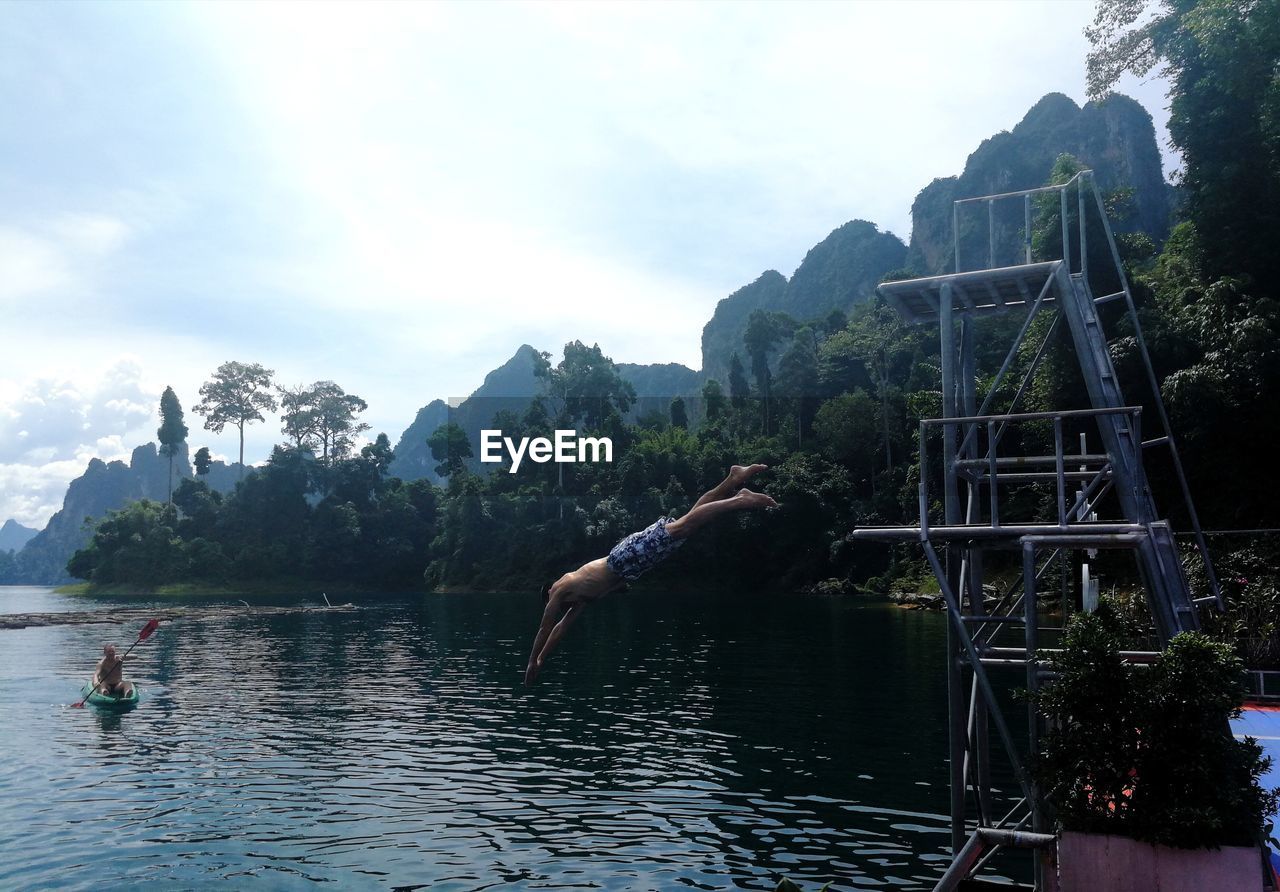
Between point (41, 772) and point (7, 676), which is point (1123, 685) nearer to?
point (41, 772)

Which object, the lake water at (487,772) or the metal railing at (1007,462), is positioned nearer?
the metal railing at (1007,462)

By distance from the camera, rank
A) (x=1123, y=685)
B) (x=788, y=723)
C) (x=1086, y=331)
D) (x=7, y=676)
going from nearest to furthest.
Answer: (x=1123, y=685), (x=1086, y=331), (x=788, y=723), (x=7, y=676)

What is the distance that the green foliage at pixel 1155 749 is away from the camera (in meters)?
10.8

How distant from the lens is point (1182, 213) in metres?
55.1

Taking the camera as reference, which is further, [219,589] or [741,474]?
[219,589]

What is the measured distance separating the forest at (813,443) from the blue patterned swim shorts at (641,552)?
24809 mm

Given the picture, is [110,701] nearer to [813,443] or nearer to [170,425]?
[813,443]

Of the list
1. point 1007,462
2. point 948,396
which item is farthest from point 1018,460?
point 948,396

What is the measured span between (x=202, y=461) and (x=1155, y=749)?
16513 cm

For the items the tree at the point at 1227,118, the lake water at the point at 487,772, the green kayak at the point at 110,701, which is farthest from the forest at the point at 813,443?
the green kayak at the point at 110,701

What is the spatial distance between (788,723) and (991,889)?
1639 centimetres

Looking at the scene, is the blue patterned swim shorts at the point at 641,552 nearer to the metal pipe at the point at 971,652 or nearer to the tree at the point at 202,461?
the metal pipe at the point at 971,652

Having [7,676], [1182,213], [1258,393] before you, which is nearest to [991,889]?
[1258,393]

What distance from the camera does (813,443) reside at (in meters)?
116
